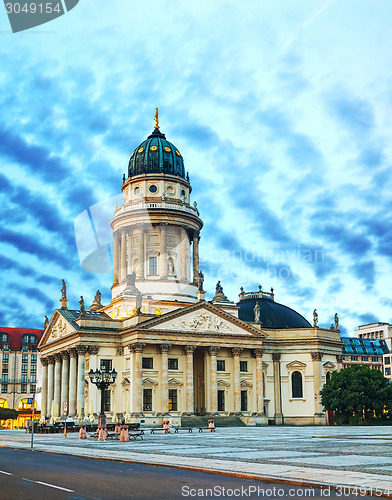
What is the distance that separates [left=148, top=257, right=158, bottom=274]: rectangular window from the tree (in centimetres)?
3026

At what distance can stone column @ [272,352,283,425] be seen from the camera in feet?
293

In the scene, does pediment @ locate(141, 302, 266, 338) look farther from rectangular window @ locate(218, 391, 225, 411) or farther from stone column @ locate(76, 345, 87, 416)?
stone column @ locate(76, 345, 87, 416)

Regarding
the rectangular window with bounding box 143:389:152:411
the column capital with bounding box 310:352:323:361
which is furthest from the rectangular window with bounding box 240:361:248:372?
the rectangular window with bounding box 143:389:152:411

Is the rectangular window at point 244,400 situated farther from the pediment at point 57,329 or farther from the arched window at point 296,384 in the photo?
the pediment at point 57,329

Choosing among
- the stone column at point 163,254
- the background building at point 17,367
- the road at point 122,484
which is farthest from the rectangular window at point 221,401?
the background building at point 17,367

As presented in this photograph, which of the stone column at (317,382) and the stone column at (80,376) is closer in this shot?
the stone column at (80,376)

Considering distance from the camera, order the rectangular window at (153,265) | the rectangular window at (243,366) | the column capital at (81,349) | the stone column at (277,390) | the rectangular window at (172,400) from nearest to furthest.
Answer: the rectangular window at (172,400), the column capital at (81,349), the rectangular window at (243,366), the stone column at (277,390), the rectangular window at (153,265)

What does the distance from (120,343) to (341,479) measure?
65.6m

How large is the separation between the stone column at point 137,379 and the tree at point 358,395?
21549 millimetres

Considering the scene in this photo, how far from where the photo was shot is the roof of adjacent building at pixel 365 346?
174750 millimetres

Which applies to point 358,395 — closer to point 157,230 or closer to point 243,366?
point 243,366

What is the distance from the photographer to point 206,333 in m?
81.8

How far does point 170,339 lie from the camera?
8000 centimetres

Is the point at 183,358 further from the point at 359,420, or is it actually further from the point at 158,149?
the point at 158,149
